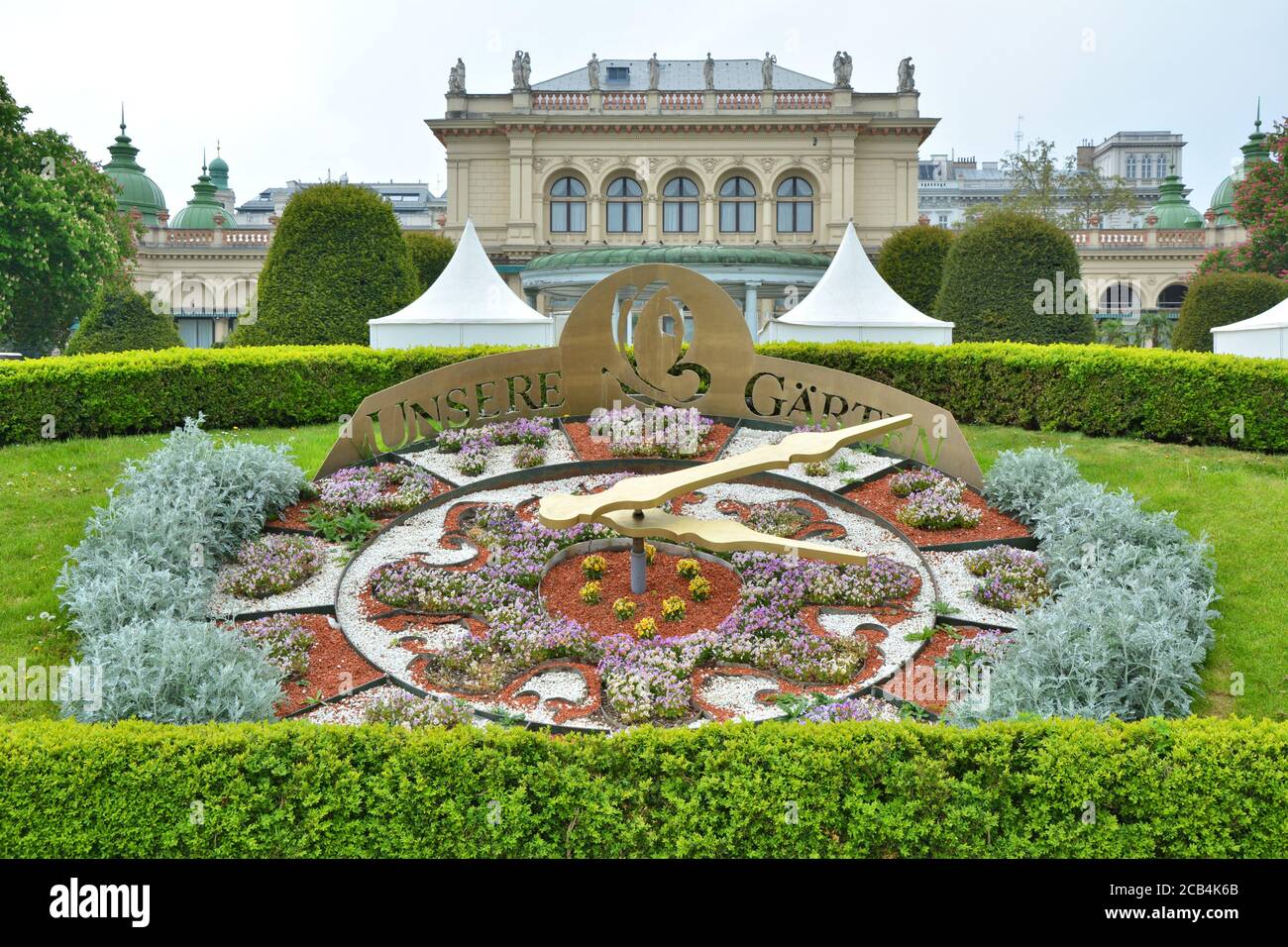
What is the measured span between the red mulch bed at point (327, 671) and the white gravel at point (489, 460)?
241cm

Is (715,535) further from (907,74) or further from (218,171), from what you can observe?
(218,171)

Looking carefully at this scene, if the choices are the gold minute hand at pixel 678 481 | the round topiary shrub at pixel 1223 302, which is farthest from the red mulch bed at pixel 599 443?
the round topiary shrub at pixel 1223 302

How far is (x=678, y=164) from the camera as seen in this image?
138 ft

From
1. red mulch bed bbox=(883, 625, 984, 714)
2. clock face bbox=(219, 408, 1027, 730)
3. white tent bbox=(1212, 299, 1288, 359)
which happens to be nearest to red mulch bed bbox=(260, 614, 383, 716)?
clock face bbox=(219, 408, 1027, 730)

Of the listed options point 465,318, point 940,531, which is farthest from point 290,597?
point 465,318

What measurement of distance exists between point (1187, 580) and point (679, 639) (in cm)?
349

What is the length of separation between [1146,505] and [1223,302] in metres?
14.9

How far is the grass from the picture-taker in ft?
21.7

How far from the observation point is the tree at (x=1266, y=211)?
29.5m

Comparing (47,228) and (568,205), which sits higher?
(568,205)

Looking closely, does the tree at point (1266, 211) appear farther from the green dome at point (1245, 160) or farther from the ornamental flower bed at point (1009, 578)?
the ornamental flower bed at point (1009, 578)

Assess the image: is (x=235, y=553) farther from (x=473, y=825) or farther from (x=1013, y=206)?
(x=1013, y=206)

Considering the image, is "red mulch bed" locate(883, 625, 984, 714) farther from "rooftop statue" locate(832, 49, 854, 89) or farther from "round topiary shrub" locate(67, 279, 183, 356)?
"rooftop statue" locate(832, 49, 854, 89)

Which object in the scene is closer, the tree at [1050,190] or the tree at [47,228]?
the tree at [47,228]
